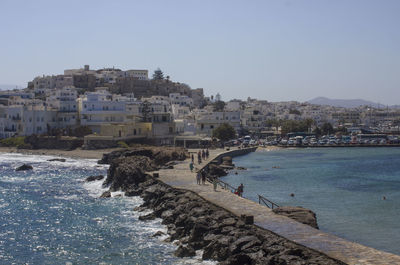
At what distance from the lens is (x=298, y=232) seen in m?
20.8

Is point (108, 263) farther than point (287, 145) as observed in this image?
No

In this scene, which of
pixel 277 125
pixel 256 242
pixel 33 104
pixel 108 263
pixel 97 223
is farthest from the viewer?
pixel 277 125

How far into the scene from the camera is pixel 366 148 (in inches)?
3455

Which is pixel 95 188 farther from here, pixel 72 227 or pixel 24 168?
pixel 24 168

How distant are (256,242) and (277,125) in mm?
98224

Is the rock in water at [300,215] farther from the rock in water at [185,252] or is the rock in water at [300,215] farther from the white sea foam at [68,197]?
the white sea foam at [68,197]

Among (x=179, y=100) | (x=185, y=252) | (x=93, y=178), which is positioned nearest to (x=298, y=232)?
(x=185, y=252)

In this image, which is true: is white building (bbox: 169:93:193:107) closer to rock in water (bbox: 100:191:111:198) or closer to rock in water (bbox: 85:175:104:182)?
rock in water (bbox: 85:175:104:182)

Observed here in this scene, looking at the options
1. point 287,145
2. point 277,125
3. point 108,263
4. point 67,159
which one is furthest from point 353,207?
point 277,125

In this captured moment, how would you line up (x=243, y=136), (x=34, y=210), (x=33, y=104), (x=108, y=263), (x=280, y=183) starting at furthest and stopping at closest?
(x=243, y=136), (x=33, y=104), (x=280, y=183), (x=34, y=210), (x=108, y=263)

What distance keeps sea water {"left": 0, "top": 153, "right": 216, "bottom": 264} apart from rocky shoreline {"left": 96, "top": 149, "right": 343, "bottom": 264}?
73 centimetres

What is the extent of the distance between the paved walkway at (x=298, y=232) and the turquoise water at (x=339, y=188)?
3.94m

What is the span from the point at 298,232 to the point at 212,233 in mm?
3663

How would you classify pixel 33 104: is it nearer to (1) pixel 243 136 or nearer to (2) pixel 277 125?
(1) pixel 243 136
